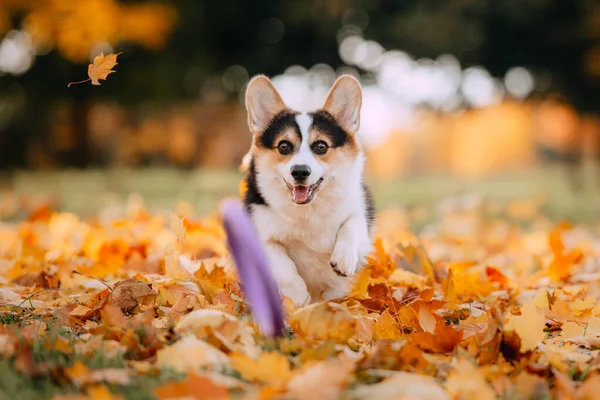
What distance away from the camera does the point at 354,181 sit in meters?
3.27

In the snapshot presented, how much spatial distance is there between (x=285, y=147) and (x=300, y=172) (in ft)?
0.84

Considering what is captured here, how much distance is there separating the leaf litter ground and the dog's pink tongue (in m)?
0.46

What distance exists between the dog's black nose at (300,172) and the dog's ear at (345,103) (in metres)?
0.52

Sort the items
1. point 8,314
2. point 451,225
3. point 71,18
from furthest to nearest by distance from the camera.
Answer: point 71,18
point 451,225
point 8,314

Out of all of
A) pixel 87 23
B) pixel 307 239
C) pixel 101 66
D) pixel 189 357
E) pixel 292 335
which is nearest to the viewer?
pixel 189 357

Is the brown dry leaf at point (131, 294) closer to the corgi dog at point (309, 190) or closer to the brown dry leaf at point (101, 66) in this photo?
the corgi dog at point (309, 190)

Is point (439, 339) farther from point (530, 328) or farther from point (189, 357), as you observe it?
point (189, 357)

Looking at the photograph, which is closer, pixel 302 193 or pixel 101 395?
pixel 101 395

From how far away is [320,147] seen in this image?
3.16 metres

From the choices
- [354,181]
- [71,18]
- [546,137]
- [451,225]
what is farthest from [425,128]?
[354,181]

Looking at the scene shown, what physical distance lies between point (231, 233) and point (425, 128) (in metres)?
36.4

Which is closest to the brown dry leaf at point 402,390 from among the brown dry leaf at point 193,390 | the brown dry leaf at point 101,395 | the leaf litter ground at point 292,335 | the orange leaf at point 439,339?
the leaf litter ground at point 292,335

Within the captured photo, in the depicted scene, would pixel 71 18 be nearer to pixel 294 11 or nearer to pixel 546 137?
pixel 294 11

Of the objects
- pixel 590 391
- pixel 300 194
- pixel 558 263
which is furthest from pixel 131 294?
pixel 558 263
